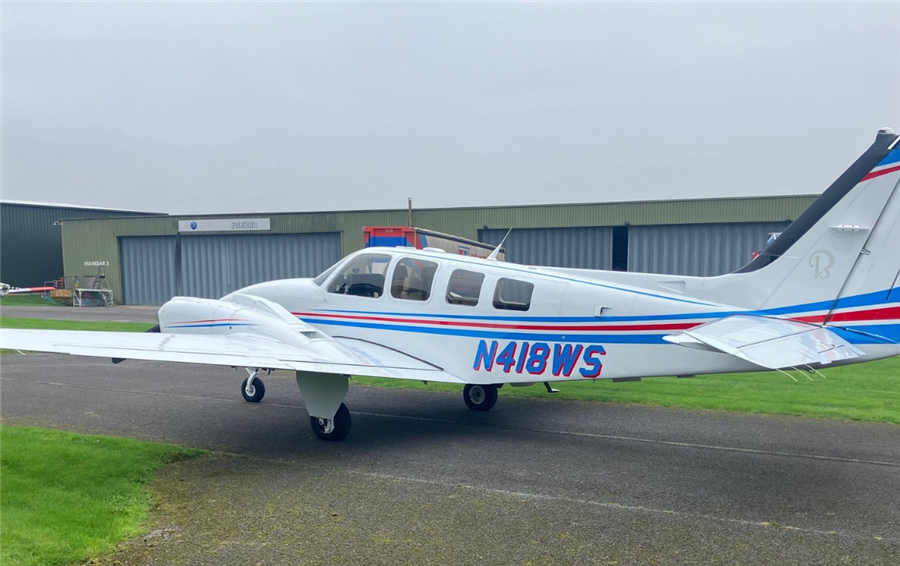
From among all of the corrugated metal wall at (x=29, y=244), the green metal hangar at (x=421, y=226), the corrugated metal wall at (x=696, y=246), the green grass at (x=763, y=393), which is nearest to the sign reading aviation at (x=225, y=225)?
the green metal hangar at (x=421, y=226)

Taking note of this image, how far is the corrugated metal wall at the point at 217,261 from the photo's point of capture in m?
36.2

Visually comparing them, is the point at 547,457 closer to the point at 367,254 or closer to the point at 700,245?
the point at 367,254

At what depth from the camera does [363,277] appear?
10.1 metres

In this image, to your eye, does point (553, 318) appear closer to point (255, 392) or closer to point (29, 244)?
point (255, 392)

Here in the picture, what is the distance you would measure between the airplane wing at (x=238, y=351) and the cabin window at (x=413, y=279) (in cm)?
87

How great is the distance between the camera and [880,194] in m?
7.25

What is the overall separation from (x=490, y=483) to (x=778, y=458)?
12.3ft

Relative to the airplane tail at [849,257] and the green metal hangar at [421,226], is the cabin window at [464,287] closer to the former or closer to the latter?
the airplane tail at [849,257]

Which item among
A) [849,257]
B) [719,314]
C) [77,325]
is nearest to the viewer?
[849,257]

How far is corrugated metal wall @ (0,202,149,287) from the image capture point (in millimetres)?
47688

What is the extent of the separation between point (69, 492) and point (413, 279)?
5014mm

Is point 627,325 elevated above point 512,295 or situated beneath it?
situated beneath

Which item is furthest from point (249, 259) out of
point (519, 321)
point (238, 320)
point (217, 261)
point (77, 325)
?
point (519, 321)

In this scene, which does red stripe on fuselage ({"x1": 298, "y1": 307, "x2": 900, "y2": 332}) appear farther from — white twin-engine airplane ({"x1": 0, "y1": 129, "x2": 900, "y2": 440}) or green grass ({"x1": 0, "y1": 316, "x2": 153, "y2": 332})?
green grass ({"x1": 0, "y1": 316, "x2": 153, "y2": 332})
